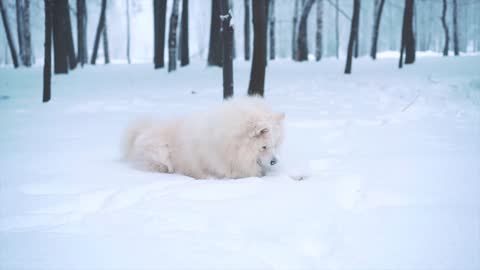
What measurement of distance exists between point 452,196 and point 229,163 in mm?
2173

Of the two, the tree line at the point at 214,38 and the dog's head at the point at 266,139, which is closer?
the dog's head at the point at 266,139

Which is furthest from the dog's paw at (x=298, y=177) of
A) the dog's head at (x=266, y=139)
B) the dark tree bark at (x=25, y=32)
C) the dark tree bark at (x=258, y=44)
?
the dark tree bark at (x=25, y=32)

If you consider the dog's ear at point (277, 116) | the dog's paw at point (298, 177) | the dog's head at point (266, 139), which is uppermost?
the dog's ear at point (277, 116)

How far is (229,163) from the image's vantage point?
416 cm

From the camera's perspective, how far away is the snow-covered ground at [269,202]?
2143mm

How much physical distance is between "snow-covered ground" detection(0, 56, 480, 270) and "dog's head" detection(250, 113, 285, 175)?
273mm

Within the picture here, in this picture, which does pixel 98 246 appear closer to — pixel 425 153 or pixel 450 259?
pixel 450 259

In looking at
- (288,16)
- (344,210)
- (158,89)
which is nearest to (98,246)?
(344,210)

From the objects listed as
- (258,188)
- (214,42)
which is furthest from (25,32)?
(258,188)

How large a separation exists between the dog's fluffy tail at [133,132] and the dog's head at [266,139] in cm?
170

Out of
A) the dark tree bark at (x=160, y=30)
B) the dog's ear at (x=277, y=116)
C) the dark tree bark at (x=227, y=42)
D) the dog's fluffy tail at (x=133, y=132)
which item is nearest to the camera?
the dog's ear at (x=277, y=116)

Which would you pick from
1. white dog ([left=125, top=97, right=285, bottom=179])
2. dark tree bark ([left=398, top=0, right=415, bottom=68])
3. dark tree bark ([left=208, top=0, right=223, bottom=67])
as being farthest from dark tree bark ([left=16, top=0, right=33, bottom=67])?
white dog ([left=125, top=97, right=285, bottom=179])

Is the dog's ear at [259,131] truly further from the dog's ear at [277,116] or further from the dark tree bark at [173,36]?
the dark tree bark at [173,36]

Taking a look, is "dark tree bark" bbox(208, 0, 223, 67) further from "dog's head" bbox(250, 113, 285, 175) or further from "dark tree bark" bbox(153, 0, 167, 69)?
"dog's head" bbox(250, 113, 285, 175)
